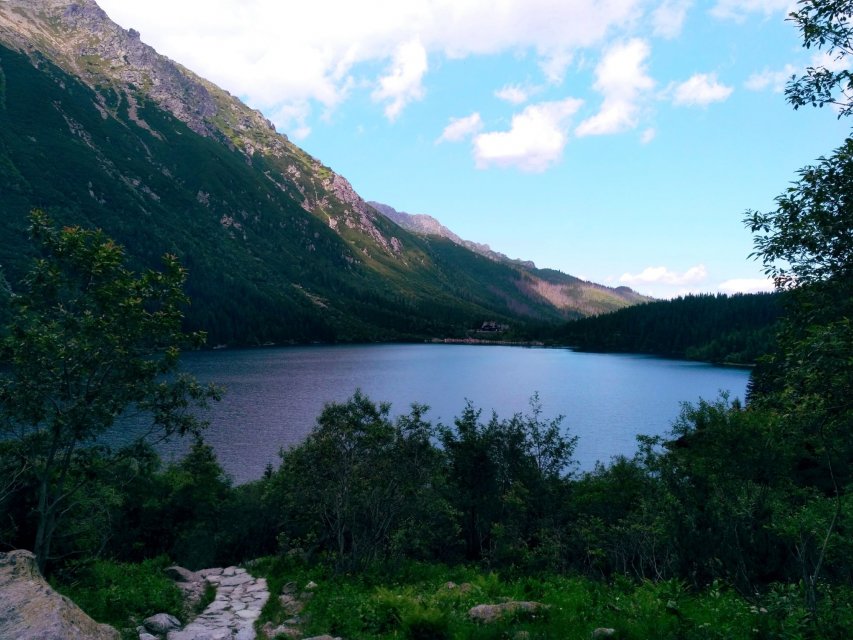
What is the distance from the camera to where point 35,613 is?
11125 mm

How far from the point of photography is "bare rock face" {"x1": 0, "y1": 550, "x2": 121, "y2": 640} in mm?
10695

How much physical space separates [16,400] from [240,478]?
49480mm

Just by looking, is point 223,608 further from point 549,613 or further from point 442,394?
point 442,394

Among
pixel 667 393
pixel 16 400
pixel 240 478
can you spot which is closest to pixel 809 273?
pixel 16 400

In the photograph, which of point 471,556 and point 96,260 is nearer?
point 96,260

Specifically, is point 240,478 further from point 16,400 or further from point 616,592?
point 616,592

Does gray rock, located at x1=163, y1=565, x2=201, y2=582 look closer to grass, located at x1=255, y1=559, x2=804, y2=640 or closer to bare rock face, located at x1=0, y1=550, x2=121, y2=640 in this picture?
grass, located at x1=255, y1=559, x2=804, y2=640

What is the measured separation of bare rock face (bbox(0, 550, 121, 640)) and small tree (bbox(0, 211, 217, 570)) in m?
4.48

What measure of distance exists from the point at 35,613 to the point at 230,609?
965cm

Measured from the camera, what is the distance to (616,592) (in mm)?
16906

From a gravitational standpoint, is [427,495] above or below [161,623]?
above

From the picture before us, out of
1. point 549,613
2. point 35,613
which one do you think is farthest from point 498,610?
point 35,613

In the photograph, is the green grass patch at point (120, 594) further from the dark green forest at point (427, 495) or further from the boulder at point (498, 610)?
the boulder at point (498, 610)

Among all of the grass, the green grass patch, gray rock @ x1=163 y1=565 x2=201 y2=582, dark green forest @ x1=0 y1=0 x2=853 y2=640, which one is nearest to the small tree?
dark green forest @ x1=0 y1=0 x2=853 y2=640
